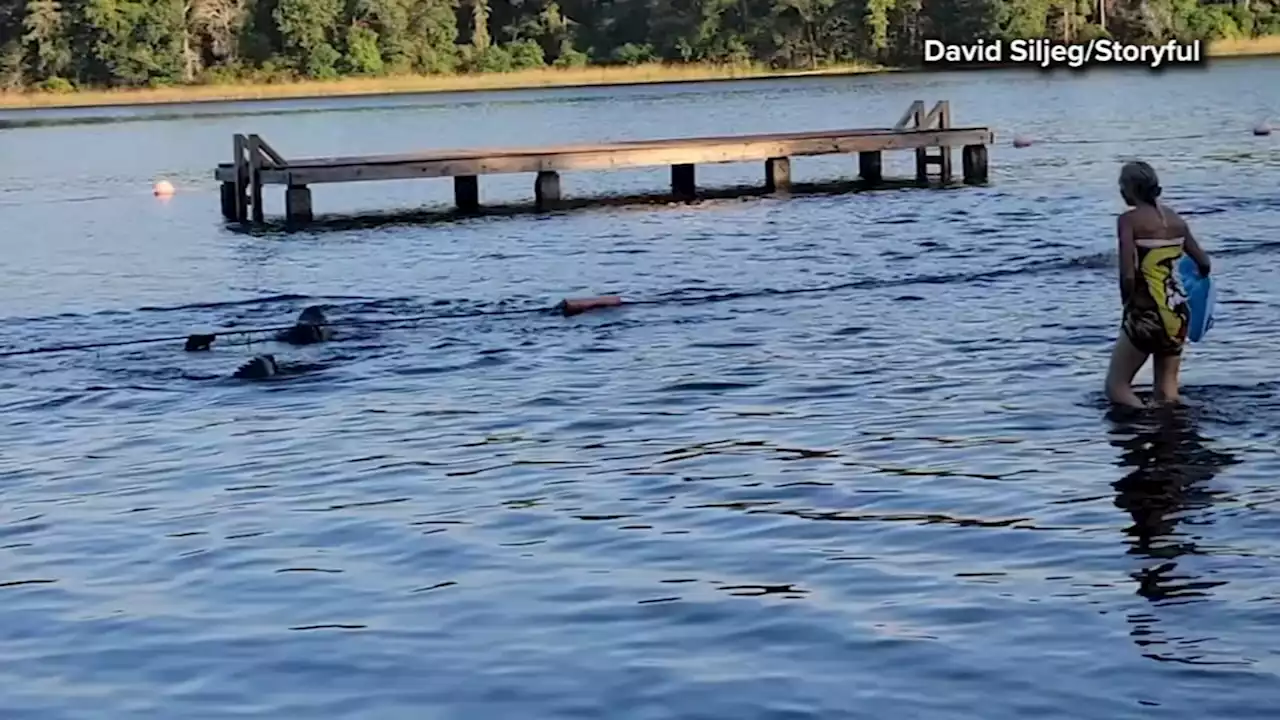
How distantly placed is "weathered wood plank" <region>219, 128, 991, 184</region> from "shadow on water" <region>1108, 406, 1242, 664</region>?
18997 millimetres

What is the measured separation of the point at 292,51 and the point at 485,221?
215ft

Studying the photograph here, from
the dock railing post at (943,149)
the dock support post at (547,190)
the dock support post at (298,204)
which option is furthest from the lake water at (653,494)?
the dock railing post at (943,149)

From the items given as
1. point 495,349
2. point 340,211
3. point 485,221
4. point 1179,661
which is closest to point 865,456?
point 1179,661

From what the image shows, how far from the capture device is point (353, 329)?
18.1m

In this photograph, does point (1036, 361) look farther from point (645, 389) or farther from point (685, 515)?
point (685, 515)

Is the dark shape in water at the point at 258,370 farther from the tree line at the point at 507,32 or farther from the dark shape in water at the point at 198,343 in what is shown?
the tree line at the point at 507,32

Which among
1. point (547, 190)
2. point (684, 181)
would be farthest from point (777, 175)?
point (547, 190)

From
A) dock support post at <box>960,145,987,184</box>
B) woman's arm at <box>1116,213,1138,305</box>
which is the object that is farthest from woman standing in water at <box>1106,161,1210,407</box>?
dock support post at <box>960,145,987,184</box>

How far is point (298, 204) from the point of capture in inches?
1190

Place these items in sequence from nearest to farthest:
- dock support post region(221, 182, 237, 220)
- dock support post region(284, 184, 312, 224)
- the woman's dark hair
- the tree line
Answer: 1. the woman's dark hair
2. dock support post region(284, 184, 312, 224)
3. dock support post region(221, 182, 237, 220)
4. the tree line

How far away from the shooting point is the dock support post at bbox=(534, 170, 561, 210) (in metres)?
31.6

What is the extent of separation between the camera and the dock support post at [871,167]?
112 feet

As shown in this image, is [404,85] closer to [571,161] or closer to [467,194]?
[467,194]

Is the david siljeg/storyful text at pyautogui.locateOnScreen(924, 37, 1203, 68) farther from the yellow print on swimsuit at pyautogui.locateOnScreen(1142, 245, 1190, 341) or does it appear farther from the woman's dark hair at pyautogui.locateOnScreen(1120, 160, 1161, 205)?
the woman's dark hair at pyautogui.locateOnScreen(1120, 160, 1161, 205)
